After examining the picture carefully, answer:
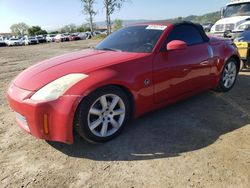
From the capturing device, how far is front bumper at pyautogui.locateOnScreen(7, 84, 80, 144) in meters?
2.98

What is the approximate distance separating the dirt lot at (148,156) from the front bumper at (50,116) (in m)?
0.33

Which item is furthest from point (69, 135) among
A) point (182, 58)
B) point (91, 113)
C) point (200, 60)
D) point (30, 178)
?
point (200, 60)

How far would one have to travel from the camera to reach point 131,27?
15.4ft

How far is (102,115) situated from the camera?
3.42 m

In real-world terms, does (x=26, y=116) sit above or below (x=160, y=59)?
below

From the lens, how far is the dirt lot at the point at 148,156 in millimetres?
2748

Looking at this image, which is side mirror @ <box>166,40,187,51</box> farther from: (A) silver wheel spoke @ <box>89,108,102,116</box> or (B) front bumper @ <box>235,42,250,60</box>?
(B) front bumper @ <box>235,42,250,60</box>

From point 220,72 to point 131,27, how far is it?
1.87m

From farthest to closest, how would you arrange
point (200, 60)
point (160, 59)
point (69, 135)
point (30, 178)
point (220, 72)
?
point (220, 72) < point (200, 60) < point (160, 59) < point (69, 135) < point (30, 178)

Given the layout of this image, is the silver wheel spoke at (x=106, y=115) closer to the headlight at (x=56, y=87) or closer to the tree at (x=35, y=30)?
the headlight at (x=56, y=87)

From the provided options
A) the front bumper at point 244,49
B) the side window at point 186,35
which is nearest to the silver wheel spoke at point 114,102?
the side window at point 186,35

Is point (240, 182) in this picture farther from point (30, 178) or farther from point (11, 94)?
point (11, 94)

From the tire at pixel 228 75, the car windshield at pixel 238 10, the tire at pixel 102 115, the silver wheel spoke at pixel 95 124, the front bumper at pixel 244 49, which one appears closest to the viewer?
the tire at pixel 102 115

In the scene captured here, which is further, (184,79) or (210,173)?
(184,79)
